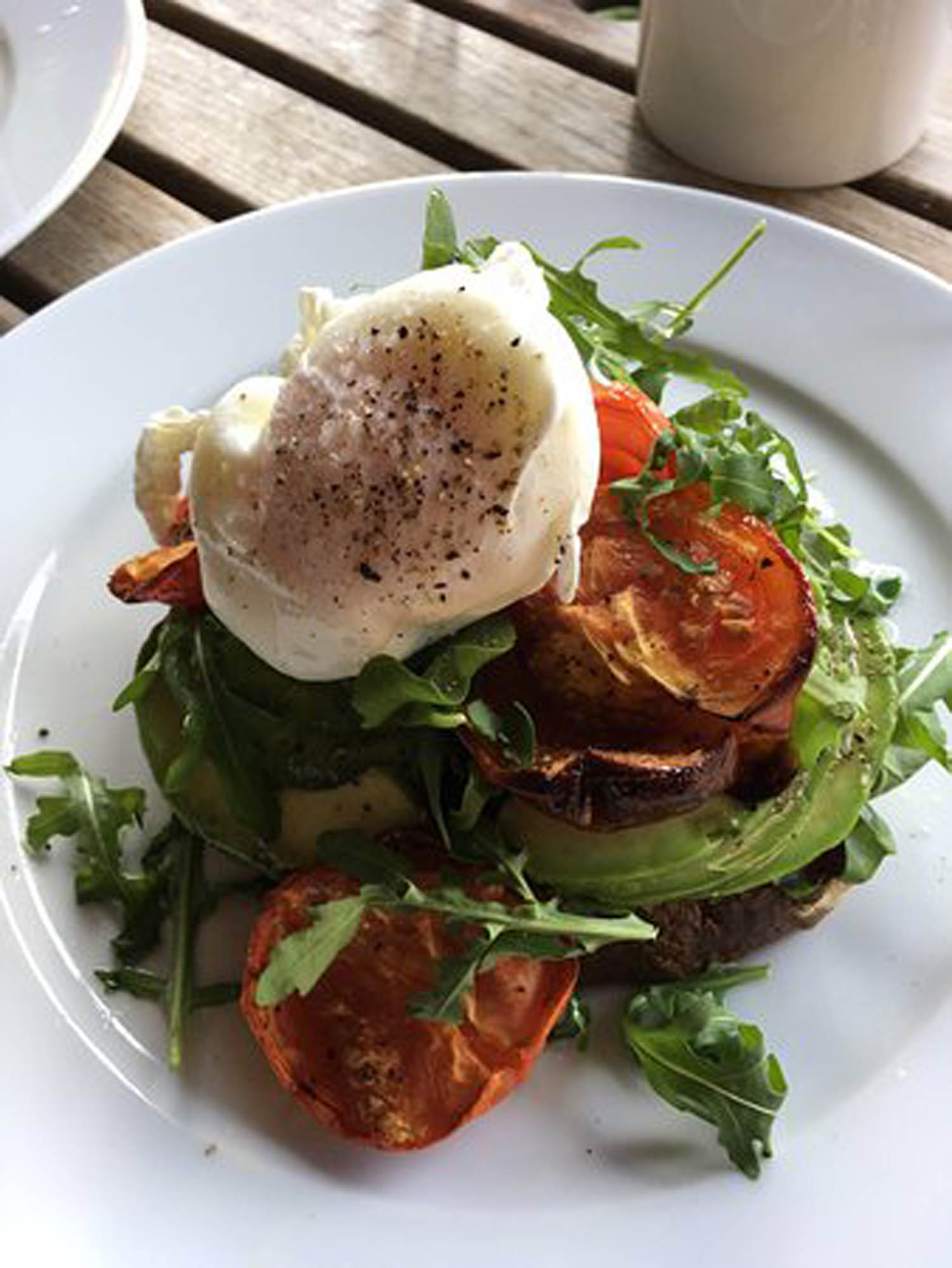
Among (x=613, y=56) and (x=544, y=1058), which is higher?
(x=613, y=56)

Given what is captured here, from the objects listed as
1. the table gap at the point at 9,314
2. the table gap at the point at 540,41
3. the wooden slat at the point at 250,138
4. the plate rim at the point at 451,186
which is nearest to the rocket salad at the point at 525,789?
the plate rim at the point at 451,186

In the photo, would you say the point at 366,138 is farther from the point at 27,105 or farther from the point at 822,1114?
the point at 822,1114

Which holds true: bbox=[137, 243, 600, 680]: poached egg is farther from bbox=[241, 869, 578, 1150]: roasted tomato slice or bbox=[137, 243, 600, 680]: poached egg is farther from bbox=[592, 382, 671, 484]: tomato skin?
bbox=[241, 869, 578, 1150]: roasted tomato slice

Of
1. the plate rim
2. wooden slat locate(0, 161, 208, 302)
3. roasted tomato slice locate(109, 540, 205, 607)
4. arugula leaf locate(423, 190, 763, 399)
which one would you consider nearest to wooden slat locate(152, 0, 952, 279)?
the plate rim

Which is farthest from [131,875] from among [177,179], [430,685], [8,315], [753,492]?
[177,179]

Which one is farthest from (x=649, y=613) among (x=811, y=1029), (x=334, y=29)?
(x=334, y=29)

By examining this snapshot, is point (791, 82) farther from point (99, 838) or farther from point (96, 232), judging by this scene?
point (99, 838)

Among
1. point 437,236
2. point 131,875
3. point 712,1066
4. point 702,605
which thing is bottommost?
point 131,875

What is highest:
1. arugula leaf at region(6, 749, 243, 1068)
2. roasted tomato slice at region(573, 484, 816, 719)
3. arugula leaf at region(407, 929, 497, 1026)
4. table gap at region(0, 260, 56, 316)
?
roasted tomato slice at region(573, 484, 816, 719)
